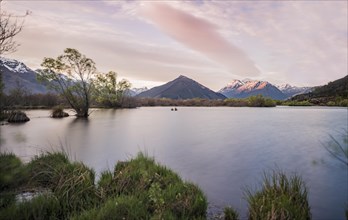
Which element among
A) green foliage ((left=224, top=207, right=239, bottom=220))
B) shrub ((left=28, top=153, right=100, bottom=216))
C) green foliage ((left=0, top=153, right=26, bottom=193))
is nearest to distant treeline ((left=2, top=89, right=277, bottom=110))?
shrub ((left=28, top=153, right=100, bottom=216))

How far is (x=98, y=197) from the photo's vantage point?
737 cm

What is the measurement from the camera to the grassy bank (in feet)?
19.9

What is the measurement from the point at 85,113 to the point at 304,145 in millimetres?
41100

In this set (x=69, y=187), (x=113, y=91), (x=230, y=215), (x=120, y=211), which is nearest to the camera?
(x=120, y=211)

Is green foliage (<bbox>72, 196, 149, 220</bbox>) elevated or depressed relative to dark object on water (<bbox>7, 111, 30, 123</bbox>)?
depressed

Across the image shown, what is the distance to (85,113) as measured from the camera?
2040 inches

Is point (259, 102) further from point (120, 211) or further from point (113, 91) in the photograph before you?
point (120, 211)

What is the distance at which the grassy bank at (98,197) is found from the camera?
6055 millimetres

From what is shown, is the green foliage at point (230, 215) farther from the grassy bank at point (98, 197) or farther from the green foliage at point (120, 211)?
the green foliage at point (120, 211)

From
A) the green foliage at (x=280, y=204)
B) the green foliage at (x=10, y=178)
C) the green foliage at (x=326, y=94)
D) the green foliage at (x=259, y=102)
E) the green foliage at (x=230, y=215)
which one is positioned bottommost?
the green foliage at (x=230, y=215)

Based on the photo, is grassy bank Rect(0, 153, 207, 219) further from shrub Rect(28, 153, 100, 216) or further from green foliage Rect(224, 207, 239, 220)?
green foliage Rect(224, 207, 239, 220)

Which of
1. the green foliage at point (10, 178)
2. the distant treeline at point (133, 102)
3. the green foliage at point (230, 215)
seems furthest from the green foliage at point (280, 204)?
the distant treeline at point (133, 102)

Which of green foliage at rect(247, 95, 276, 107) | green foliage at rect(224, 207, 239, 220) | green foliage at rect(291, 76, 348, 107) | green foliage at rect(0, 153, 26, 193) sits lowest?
green foliage at rect(224, 207, 239, 220)

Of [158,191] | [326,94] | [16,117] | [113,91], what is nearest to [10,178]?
[158,191]
